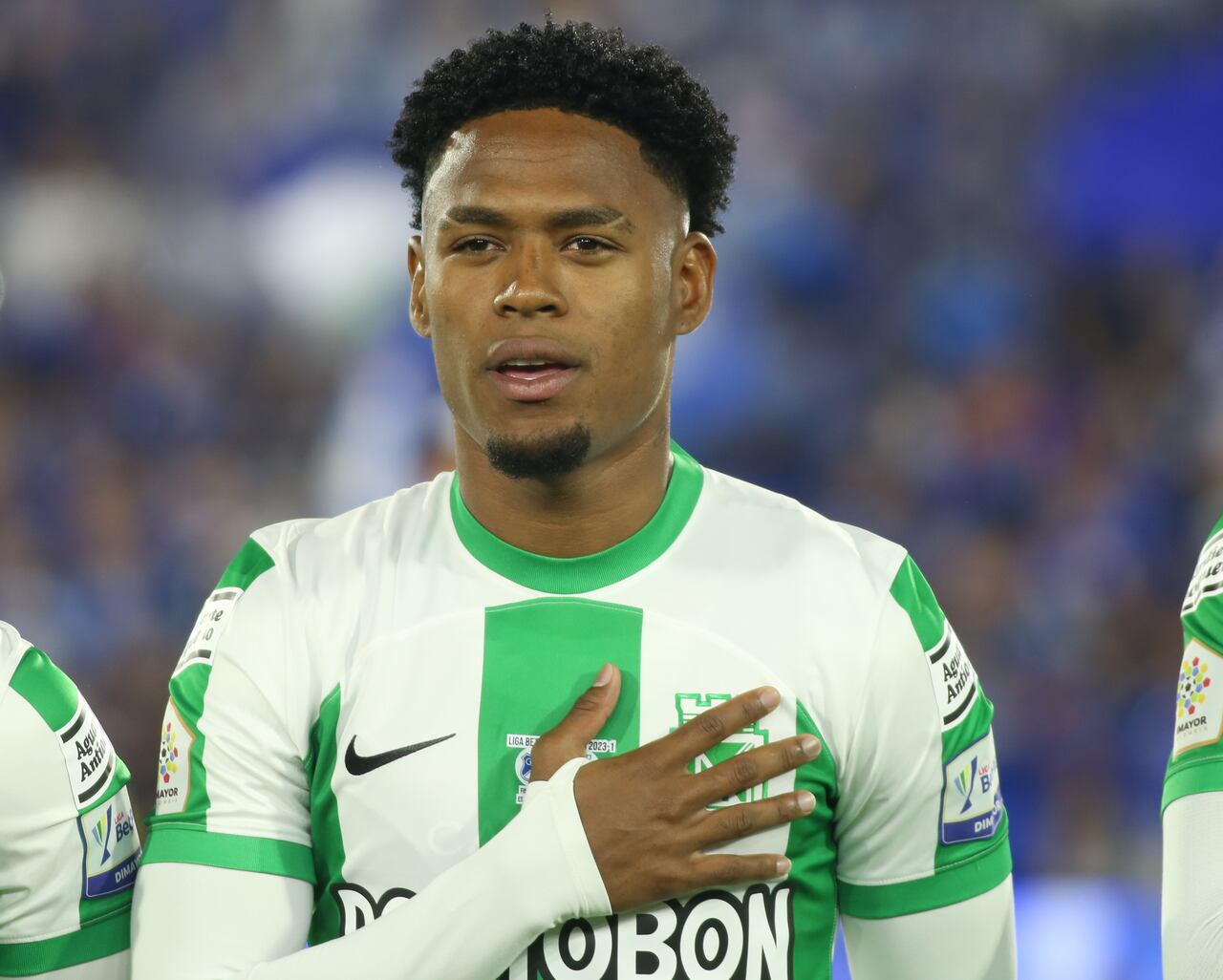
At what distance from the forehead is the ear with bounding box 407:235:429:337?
90 millimetres

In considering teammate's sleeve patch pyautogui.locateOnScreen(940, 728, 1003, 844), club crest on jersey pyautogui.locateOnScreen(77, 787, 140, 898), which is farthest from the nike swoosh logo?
teammate's sleeve patch pyautogui.locateOnScreen(940, 728, 1003, 844)

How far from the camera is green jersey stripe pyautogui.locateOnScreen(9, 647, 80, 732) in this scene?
2.19 metres

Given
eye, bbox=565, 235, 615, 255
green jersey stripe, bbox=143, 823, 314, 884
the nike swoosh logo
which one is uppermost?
eye, bbox=565, 235, 615, 255

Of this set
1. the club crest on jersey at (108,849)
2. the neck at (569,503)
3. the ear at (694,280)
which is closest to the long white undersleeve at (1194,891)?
the neck at (569,503)

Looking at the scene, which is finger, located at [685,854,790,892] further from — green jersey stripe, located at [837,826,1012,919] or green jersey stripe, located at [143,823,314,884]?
green jersey stripe, located at [143,823,314,884]

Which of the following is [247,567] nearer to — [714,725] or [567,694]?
[567,694]

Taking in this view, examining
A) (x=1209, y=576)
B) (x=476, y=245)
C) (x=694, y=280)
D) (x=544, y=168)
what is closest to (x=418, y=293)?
(x=476, y=245)

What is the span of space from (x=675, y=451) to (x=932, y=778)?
24.2 inches

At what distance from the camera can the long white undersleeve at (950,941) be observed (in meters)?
2.22

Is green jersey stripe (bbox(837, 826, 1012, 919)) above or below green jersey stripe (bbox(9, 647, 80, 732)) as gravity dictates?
below

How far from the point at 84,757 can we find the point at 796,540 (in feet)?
3.37

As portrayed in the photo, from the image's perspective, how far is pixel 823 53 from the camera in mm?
5504

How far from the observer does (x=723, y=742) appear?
2.19 meters

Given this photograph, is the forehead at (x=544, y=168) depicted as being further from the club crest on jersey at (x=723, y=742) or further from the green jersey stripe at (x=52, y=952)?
the green jersey stripe at (x=52, y=952)
